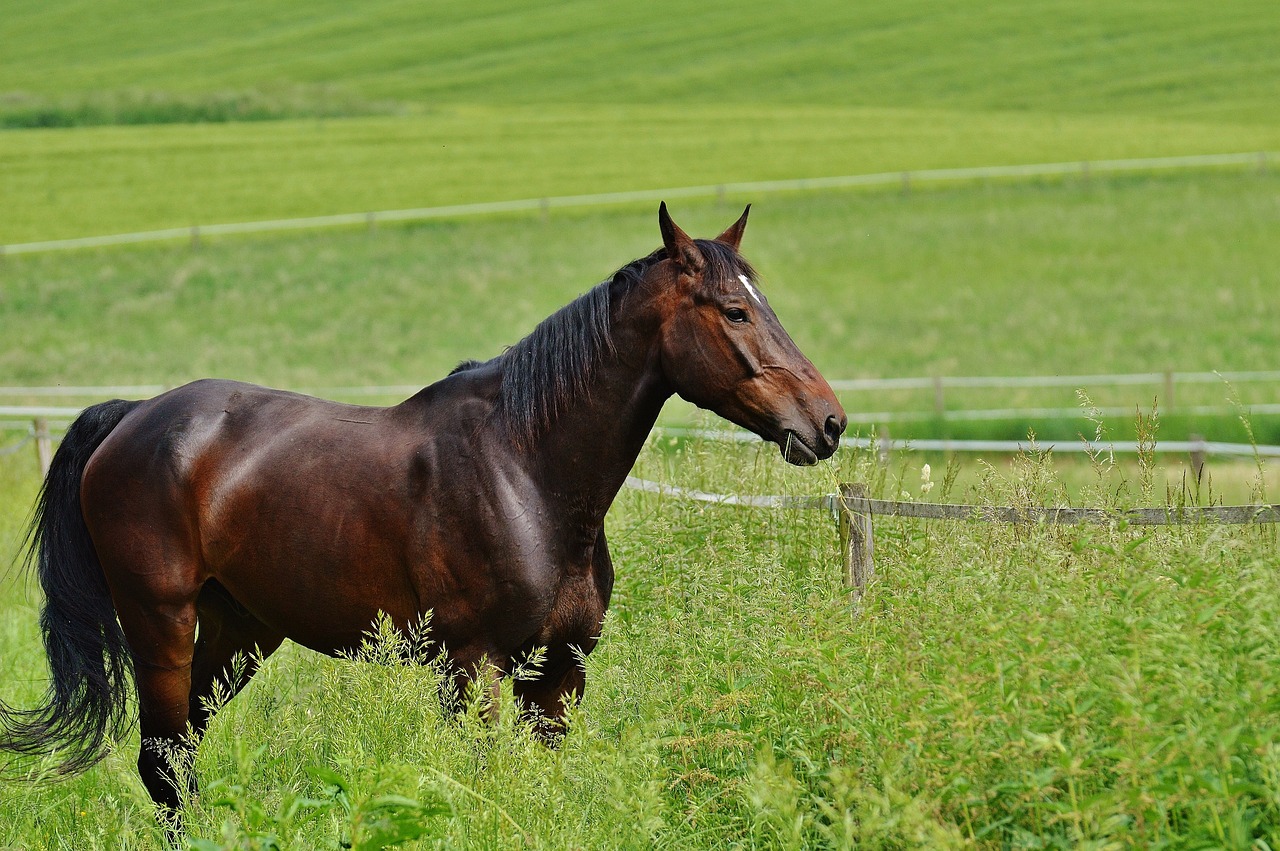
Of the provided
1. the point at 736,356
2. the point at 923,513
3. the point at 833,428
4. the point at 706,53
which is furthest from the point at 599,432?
the point at 706,53

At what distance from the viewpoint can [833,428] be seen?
407 cm

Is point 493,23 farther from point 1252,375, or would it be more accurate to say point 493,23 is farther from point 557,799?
point 557,799

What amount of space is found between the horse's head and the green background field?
2.00 ft

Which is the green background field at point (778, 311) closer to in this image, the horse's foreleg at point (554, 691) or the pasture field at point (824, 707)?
the pasture field at point (824, 707)

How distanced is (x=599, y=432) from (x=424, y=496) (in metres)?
0.64

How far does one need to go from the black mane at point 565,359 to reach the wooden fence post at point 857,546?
1.34m

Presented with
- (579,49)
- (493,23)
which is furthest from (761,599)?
(493,23)

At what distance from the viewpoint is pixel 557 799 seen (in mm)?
3553

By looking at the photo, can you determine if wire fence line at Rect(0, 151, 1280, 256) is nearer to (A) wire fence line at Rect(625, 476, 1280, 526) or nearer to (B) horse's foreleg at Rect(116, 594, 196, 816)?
(A) wire fence line at Rect(625, 476, 1280, 526)

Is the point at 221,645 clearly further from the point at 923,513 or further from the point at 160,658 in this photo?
the point at 923,513

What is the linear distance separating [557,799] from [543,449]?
4.22 feet

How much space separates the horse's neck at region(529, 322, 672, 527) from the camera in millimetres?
4379

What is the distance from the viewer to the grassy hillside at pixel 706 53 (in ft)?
147

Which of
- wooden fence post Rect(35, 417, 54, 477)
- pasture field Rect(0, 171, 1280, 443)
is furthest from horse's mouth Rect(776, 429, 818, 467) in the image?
pasture field Rect(0, 171, 1280, 443)
